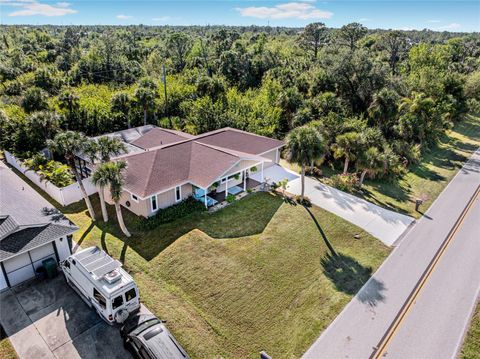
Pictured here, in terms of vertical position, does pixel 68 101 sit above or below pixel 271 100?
above

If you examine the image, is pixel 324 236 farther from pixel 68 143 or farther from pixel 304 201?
pixel 68 143

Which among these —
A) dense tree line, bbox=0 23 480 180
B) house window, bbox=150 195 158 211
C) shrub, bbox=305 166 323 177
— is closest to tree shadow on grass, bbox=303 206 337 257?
dense tree line, bbox=0 23 480 180

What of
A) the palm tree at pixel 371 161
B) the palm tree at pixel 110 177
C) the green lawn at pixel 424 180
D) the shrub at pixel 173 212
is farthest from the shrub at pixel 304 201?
the palm tree at pixel 110 177

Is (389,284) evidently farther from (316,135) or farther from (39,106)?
(39,106)

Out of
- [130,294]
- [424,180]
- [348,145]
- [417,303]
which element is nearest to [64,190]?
[130,294]

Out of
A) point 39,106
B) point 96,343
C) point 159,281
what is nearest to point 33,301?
point 96,343

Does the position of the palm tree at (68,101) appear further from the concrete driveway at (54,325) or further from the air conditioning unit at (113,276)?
the air conditioning unit at (113,276)
